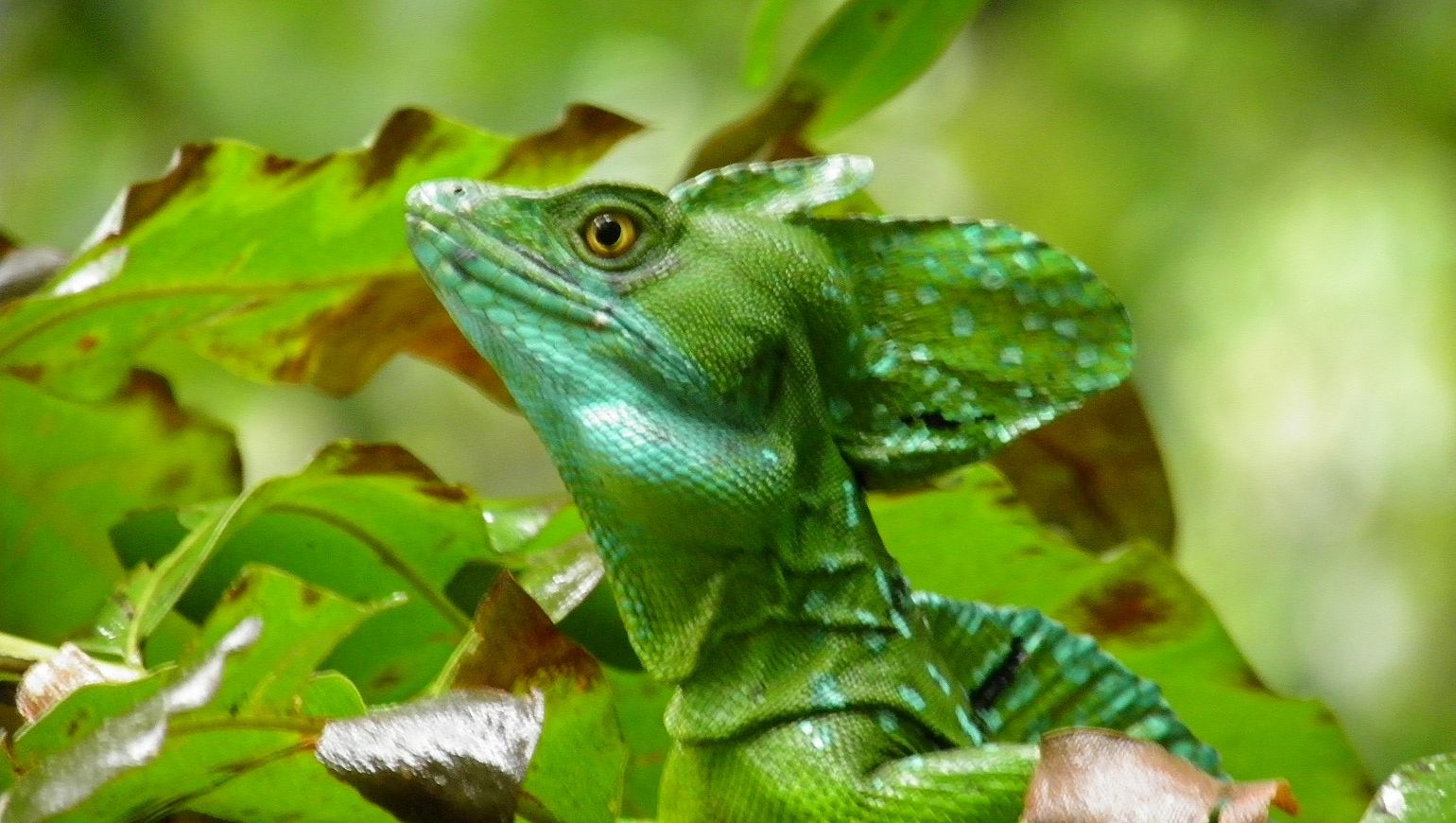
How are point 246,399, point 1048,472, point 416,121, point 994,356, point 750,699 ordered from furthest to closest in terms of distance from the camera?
1. point 246,399
2. point 1048,472
3. point 416,121
4. point 994,356
5. point 750,699

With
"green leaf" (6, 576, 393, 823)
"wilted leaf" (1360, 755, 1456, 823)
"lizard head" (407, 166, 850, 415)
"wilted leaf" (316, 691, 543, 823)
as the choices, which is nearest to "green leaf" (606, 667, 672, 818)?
→ "lizard head" (407, 166, 850, 415)

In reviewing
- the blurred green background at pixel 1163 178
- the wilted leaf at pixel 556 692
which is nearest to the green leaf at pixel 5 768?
the wilted leaf at pixel 556 692

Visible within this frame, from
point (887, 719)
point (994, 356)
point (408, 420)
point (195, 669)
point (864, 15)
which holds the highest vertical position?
point (864, 15)

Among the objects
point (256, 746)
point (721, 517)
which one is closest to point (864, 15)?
point (721, 517)

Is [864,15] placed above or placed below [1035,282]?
above

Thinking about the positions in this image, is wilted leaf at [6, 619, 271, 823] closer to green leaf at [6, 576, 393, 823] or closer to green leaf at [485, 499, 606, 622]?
green leaf at [6, 576, 393, 823]

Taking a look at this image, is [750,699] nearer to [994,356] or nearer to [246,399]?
[994,356]
